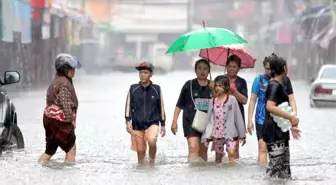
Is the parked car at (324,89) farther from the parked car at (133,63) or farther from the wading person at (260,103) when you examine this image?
the parked car at (133,63)

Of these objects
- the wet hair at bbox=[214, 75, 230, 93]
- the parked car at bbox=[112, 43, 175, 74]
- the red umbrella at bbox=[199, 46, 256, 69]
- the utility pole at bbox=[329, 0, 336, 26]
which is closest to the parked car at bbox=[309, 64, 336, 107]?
the red umbrella at bbox=[199, 46, 256, 69]

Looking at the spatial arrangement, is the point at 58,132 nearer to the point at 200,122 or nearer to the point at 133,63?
the point at 200,122

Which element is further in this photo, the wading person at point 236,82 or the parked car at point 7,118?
the parked car at point 7,118

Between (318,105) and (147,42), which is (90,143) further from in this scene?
(147,42)

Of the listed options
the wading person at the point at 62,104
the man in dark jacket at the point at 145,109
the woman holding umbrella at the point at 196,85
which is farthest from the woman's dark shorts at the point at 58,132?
the woman holding umbrella at the point at 196,85

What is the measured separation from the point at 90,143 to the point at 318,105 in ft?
43.7

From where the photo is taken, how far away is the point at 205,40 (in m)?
12.1

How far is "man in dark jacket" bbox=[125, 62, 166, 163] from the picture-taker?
12.1 meters

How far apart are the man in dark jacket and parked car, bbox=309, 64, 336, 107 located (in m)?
16.4

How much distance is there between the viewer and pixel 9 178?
1097 cm

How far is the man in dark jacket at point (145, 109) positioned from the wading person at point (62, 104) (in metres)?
0.73

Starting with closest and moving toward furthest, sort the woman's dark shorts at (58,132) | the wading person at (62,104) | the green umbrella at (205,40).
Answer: the wading person at (62,104) → the woman's dark shorts at (58,132) → the green umbrella at (205,40)

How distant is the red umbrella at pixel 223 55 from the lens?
12.9 m

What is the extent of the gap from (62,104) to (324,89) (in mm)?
17266
